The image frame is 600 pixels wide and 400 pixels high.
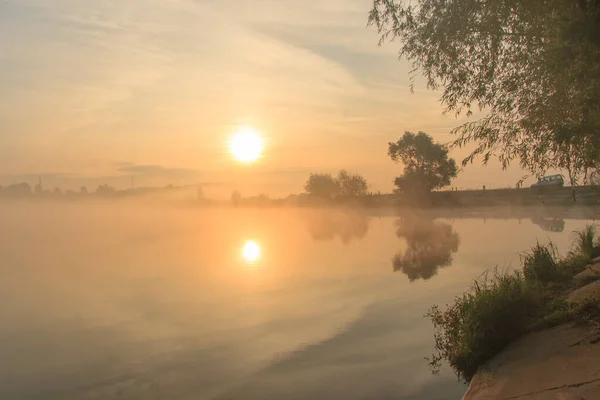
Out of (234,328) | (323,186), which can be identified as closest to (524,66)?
(234,328)

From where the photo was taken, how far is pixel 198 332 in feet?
55.1

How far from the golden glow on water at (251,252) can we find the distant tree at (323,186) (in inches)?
3518

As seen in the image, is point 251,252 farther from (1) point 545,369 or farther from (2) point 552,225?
(1) point 545,369

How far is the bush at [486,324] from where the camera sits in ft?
35.9

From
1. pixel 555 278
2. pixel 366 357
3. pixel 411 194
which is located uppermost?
pixel 411 194

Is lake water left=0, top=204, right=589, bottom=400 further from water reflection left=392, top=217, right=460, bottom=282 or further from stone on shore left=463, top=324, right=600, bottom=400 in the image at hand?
stone on shore left=463, top=324, right=600, bottom=400

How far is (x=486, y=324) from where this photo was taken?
36.8ft

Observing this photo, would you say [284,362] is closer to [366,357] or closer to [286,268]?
[366,357]

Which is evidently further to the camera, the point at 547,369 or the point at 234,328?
the point at 234,328

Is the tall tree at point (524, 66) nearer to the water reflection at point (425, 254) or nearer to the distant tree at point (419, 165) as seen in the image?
the water reflection at point (425, 254)

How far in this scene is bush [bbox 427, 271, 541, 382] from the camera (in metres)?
10.9

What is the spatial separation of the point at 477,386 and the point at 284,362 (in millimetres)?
5569

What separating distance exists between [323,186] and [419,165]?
4624 centimetres

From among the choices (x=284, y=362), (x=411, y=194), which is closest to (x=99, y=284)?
(x=284, y=362)
